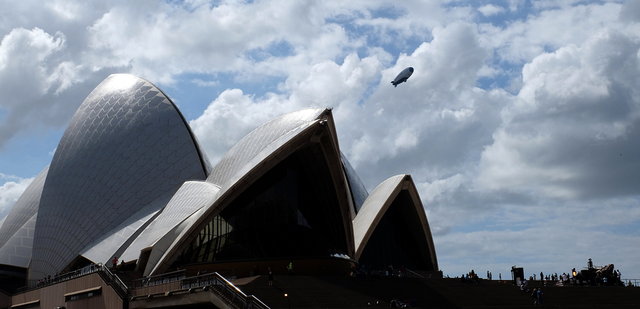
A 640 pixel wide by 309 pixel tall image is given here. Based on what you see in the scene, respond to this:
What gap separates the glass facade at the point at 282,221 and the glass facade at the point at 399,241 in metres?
5.53

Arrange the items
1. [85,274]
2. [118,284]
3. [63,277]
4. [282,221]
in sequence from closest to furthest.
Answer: [118,284] < [85,274] < [282,221] < [63,277]

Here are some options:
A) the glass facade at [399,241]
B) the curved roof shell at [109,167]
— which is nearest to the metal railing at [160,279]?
the curved roof shell at [109,167]

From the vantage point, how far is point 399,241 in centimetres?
3866

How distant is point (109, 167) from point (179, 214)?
8760 millimetres

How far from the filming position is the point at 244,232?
96.7 ft

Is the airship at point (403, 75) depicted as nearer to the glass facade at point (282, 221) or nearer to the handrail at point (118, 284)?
the glass facade at point (282, 221)

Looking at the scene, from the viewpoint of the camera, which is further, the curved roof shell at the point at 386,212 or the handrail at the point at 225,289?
the curved roof shell at the point at 386,212

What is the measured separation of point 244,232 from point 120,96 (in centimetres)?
1488

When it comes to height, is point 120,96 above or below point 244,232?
above

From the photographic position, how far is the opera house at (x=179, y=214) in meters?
28.4

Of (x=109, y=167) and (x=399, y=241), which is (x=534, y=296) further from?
(x=109, y=167)

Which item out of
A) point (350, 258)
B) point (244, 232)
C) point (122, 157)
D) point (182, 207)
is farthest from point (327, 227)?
point (122, 157)

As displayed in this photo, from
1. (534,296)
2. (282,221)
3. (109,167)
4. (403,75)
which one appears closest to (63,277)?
(109,167)

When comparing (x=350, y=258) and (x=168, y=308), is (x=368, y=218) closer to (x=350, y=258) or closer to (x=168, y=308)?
(x=350, y=258)
